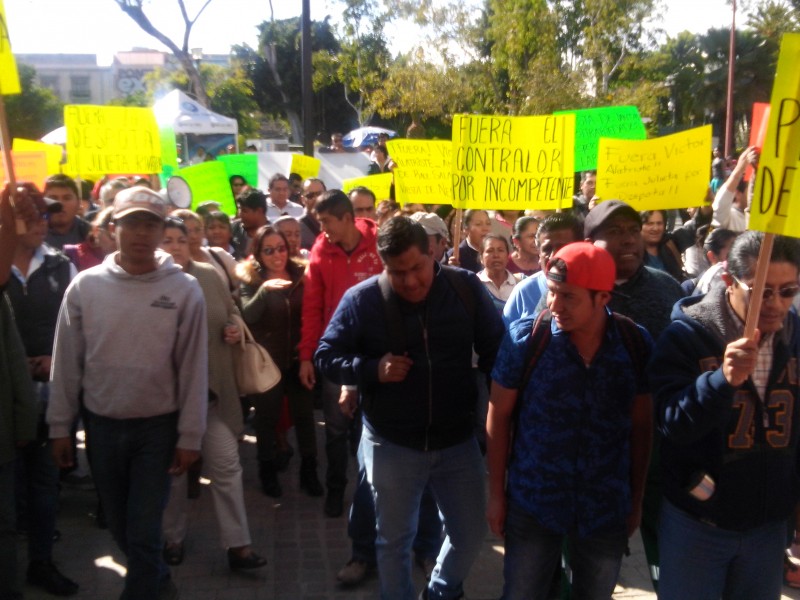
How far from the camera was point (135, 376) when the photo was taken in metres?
3.79

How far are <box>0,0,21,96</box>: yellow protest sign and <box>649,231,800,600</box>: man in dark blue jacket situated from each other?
2.84 meters

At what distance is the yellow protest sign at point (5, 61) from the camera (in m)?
3.76

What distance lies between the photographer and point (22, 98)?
141ft

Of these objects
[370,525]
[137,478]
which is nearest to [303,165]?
[370,525]

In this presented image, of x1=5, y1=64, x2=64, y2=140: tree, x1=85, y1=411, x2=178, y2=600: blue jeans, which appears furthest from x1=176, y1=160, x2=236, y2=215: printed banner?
x1=5, y1=64, x2=64, y2=140: tree

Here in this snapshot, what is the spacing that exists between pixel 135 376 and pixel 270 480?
7.73ft

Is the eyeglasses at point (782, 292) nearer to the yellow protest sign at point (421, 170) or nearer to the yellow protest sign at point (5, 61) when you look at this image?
the yellow protest sign at point (5, 61)

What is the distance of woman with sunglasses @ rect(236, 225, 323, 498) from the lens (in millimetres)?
5758

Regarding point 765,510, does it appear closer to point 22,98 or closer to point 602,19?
point 602,19

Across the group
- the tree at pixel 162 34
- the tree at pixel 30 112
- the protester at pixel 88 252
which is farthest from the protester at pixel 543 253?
the tree at pixel 30 112

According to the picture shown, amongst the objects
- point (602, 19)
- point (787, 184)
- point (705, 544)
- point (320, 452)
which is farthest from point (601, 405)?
point (602, 19)

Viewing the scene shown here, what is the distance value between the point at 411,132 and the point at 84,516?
32.1 ft

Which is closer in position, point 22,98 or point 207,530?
point 207,530

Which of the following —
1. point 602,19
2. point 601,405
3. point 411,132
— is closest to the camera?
point 601,405
